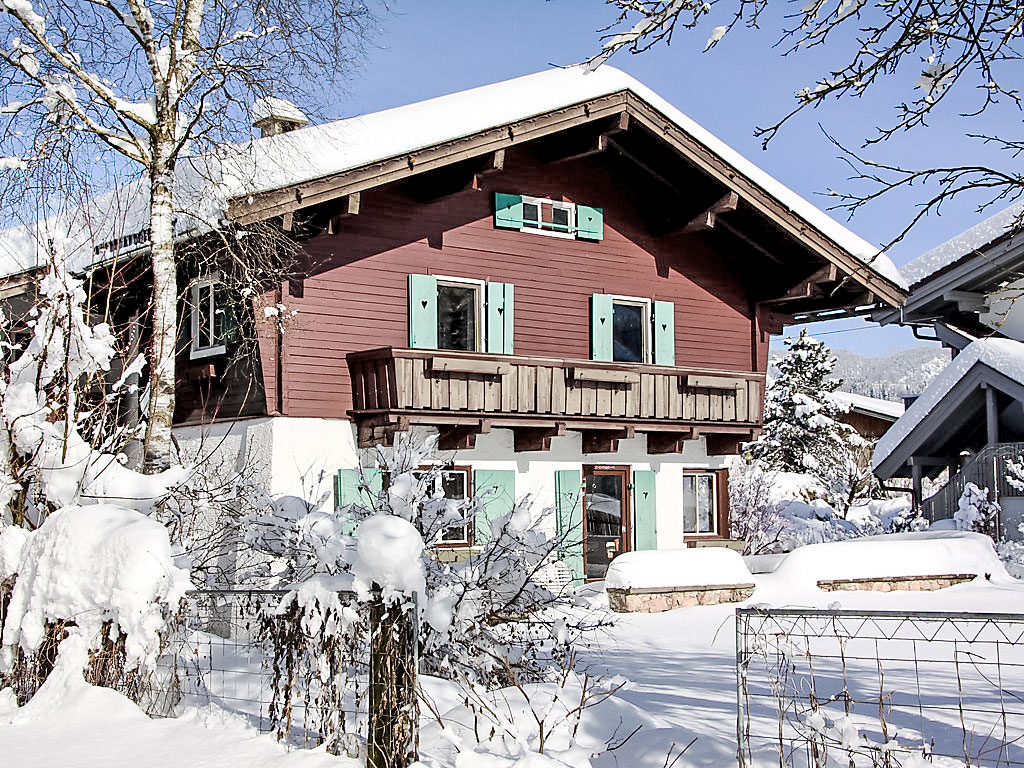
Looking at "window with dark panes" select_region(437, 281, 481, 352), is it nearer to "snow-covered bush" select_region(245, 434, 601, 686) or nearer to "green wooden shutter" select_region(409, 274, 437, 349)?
"green wooden shutter" select_region(409, 274, 437, 349)

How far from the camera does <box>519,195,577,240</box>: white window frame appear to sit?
16.5 m

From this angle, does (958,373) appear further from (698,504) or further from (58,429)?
(58,429)

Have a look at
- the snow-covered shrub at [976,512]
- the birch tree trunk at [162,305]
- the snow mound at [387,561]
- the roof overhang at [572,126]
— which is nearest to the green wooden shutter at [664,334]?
the roof overhang at [572,126]

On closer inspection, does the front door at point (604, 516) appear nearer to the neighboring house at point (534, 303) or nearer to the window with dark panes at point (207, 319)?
the neighboring house at point (534, 303)

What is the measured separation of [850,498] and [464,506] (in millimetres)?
23684

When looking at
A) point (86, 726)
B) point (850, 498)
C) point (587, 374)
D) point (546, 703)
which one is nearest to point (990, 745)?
point (546, 703)

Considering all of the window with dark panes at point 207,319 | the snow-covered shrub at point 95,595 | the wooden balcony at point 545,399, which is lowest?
the snow-covered shrub at point 95,595

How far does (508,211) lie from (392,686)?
12.1 meters

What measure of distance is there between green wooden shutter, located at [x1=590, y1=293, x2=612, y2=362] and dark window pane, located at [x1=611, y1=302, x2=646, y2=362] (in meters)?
0.30

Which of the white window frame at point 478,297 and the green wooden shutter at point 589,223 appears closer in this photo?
the white window frame at point 478,297

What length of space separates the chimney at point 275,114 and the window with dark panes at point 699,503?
860cm

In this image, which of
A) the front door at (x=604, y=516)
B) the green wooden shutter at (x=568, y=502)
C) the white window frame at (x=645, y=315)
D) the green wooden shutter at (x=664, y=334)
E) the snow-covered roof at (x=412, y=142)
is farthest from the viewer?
the green wooden shutter at (x=664, y=334)

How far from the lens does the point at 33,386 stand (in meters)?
7.14

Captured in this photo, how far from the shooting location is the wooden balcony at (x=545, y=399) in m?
14.0
